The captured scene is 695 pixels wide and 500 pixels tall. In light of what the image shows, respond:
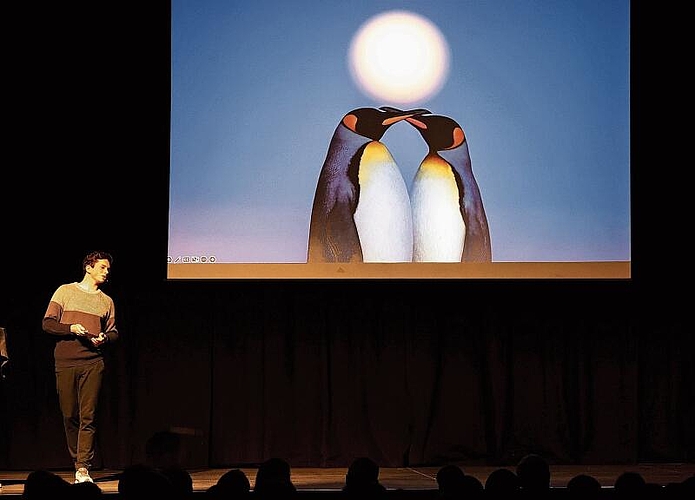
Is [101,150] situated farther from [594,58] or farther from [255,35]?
[594,58]

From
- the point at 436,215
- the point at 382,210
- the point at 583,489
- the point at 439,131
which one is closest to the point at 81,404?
the point at 382,210

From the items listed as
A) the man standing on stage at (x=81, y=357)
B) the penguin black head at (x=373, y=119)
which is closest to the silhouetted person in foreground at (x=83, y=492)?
the man standing on stage at (x=81, y=357)

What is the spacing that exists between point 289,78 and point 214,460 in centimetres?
235

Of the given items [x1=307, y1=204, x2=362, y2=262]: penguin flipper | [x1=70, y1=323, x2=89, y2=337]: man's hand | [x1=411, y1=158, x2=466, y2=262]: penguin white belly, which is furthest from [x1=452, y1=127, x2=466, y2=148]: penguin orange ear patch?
[x1=70, y1=323, x2=89, y2=337]: man's hand

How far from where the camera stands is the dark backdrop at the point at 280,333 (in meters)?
6.62

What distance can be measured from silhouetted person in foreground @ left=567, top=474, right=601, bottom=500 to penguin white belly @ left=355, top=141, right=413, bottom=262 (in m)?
3.73

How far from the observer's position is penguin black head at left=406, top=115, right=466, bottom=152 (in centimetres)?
647

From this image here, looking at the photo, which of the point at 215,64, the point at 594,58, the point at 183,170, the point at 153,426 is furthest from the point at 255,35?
the point at 153,426

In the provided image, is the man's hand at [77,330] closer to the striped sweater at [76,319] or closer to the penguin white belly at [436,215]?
the striped sweater at [76,319]

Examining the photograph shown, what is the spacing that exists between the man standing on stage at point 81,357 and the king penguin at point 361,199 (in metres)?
1.32

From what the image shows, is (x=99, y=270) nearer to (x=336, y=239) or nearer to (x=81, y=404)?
(x=81, y=404)

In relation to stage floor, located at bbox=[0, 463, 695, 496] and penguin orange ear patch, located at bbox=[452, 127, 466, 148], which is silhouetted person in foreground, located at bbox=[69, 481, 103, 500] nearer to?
stage floor, located at bbox=[0, 463, 695, 496]

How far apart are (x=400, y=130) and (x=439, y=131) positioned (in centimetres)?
23

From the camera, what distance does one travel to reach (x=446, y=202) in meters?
6.43
